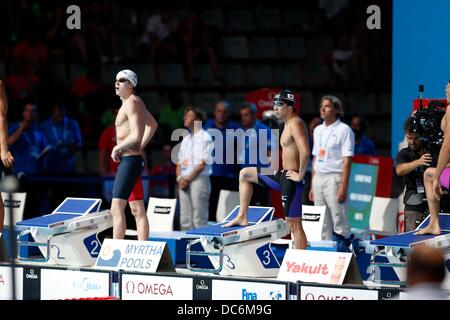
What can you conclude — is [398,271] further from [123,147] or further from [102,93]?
[102,93]

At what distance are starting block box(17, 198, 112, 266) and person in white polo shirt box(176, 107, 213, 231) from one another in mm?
2109

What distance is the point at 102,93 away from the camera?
17.2m

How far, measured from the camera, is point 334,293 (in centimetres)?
876

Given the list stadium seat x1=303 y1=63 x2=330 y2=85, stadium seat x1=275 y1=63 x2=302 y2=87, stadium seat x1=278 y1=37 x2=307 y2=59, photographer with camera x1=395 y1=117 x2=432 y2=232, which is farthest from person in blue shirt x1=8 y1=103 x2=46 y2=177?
stadium seat x1=278 y1=37 x2=307 y2=59

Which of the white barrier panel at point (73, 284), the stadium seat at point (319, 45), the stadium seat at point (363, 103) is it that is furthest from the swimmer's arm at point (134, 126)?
the stadium seat at point (319, 45)

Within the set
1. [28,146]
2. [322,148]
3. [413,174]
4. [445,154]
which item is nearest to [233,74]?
[28,146]

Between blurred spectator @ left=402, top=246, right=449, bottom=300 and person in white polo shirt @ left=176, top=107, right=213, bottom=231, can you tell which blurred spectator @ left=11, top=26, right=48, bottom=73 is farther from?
blurred spectator @ left=402, top=246, right=449, bottom=300

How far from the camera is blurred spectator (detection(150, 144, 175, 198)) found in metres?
15.3

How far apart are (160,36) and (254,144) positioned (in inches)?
248

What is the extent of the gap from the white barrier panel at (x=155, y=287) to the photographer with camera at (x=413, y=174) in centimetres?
199

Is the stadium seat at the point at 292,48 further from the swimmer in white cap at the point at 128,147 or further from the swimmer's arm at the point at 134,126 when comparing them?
the swimmer's arm at the point at 134,126

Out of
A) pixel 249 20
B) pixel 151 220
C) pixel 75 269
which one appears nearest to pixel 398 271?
pixel 75 269

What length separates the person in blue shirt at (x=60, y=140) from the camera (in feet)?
48.0
